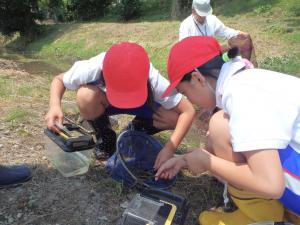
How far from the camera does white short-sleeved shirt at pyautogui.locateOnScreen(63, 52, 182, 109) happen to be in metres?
2.61

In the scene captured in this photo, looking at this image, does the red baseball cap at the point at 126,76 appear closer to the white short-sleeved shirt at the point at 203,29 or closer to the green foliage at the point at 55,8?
the white short-sleeved shirt at the point at 203,29

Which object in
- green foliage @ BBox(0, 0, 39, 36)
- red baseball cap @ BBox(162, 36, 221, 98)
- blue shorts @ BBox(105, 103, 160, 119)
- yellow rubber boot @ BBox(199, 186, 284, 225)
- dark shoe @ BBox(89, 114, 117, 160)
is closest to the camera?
red baseball cap @ BBox(162, 36, 221, 98)

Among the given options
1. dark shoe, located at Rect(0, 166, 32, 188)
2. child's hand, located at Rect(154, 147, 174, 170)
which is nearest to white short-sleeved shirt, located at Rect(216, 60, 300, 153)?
child's hand, located at Rect(154, 147, 174, 170)

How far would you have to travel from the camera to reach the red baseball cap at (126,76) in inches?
94.0

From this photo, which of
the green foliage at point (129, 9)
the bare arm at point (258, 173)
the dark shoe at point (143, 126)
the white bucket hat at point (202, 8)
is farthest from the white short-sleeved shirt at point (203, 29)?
the green foliage at point (129, 9)

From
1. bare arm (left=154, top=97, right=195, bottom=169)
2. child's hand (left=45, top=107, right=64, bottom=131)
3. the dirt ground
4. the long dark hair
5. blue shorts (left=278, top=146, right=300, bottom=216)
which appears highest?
the long dark hair

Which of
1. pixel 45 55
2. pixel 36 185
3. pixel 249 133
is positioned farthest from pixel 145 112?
pixel 45 55

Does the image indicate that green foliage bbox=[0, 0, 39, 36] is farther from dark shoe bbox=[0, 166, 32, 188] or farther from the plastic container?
dark shoe bbox=[0, 166, 32, 188]

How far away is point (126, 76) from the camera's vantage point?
2.38 metres

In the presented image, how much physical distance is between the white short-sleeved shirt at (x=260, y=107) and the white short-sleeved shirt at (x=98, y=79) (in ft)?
2.61

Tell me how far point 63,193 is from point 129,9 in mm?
17502

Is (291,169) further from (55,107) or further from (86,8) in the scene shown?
(86,8)

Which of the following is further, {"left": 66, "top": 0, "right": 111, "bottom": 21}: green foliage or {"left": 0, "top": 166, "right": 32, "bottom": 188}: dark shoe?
{"left": 66, "top": 0, "right": 111, "bottom": 21}: green foliage

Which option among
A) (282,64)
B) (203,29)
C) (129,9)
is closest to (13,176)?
(203,29)
